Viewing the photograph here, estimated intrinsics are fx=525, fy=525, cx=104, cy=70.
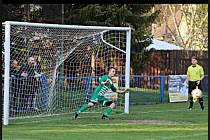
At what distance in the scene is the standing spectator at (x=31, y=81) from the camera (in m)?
15.2

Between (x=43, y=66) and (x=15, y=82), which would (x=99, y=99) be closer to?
(x=43, y=66)

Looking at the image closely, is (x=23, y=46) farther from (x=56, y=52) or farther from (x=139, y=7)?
(x=139, y=7)

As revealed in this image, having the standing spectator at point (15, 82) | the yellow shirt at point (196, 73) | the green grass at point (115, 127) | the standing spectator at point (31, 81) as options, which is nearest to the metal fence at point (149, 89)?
the yellow shirt at point (196, 73)

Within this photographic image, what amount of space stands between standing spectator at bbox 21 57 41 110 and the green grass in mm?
902

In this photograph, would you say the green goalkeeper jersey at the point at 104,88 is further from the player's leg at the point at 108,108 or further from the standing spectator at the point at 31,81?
the standing spectator at the point at 31,81

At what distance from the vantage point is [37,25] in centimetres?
1362

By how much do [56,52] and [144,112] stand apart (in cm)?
350

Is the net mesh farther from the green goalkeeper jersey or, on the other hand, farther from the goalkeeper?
the green goalkeeper jersey

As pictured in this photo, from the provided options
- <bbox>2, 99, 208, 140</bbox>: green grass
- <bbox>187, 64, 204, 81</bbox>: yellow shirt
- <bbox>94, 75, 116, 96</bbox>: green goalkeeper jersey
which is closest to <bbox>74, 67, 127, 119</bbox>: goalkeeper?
<bbox>94, 75, 116, 96</bbox>: green goalkeeper jersey

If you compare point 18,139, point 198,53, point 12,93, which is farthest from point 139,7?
point 18,139

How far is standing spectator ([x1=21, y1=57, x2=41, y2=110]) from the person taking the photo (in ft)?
49.9

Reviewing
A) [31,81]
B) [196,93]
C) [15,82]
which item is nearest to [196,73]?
[196,93]

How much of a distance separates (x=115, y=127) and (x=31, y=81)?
4223 mm

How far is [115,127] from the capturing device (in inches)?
484
